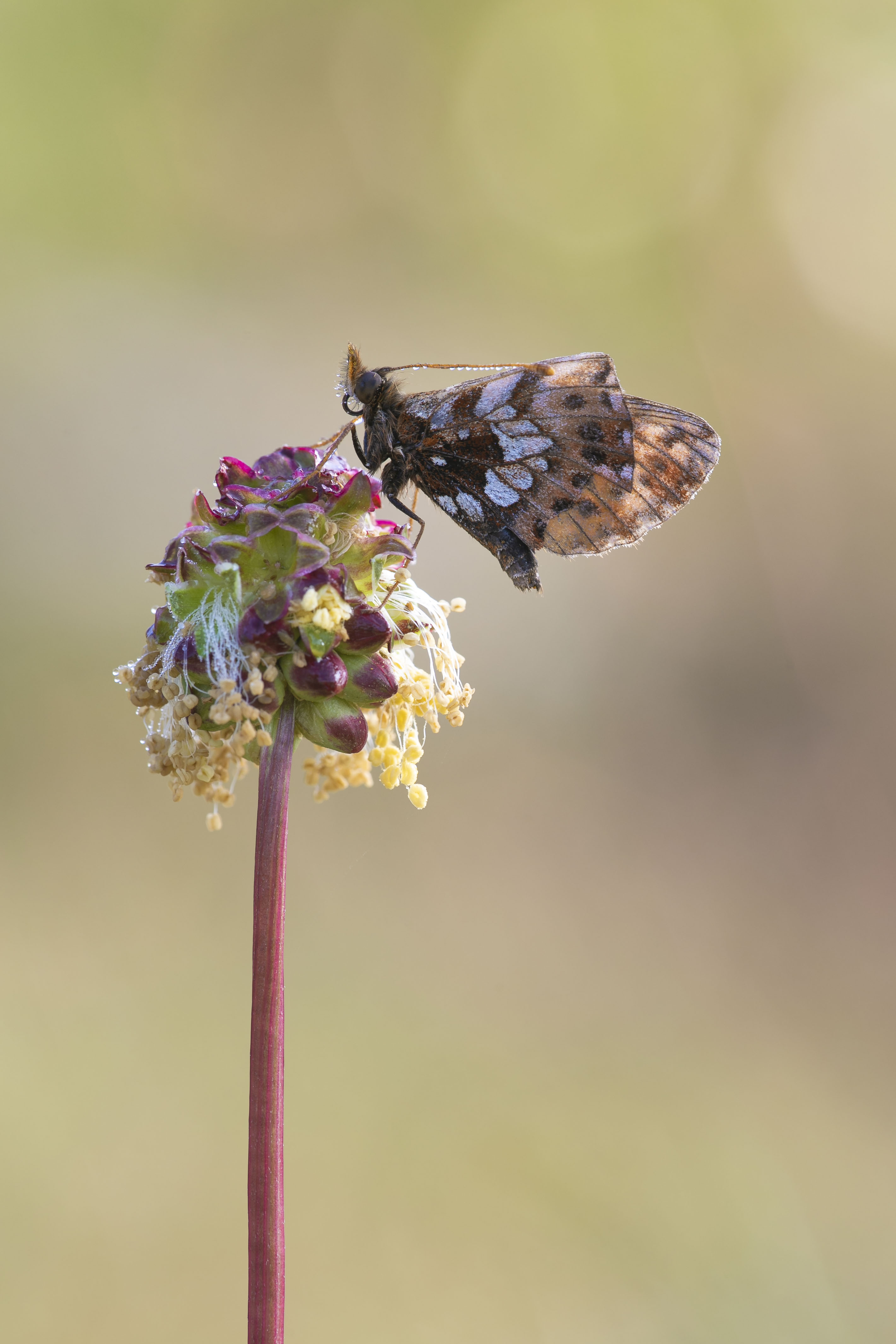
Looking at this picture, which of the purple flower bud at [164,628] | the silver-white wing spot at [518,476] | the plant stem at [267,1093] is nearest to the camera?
the plant stem at [267,1093]

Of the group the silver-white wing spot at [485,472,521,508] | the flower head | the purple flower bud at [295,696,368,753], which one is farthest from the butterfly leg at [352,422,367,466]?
the purple flower bud at [295,696,368,753]

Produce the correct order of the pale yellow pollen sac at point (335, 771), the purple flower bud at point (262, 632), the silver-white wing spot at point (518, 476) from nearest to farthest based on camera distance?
the purple flower bud at point (262, 632)
the pale yellow pollen sac at point (335, 771)
the silver-white wing spot at point (518, 476)

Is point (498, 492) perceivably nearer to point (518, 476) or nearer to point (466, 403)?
point (518, 476)

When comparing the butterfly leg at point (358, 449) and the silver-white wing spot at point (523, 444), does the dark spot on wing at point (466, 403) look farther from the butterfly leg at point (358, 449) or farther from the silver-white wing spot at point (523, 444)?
the butterfly leg at point (358, 449)

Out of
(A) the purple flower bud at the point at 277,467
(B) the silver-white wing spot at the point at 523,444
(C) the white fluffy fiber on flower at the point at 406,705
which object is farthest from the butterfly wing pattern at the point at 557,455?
(A) the purple flower bud at the point at 277,467

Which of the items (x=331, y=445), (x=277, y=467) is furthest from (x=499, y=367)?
(x=277, y=467)

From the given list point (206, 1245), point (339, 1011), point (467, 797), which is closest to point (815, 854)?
point (467, 797)

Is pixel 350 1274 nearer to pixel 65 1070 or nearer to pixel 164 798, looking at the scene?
pixel 65 1070

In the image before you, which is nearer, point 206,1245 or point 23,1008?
point 206,1245
